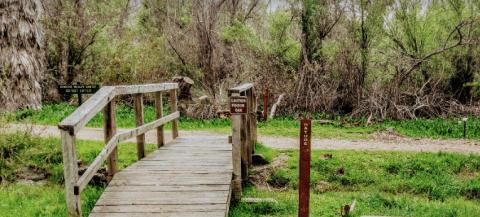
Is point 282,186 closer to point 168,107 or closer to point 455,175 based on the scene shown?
point 455,175

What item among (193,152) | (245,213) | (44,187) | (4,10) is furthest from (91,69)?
(245,213)

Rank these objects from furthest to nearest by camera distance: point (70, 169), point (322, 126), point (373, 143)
A: point (322, 126), point (373, 143), point (70, 169)

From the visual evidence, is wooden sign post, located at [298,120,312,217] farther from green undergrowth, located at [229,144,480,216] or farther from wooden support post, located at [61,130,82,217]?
wooden support post, located at [61,130,82,217]

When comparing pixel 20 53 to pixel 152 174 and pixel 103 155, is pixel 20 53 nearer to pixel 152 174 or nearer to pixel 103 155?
pixel 152 174

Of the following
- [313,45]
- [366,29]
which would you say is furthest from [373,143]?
[313,45]

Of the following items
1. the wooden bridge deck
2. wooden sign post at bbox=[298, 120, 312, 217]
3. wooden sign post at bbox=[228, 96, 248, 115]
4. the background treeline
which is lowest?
the wooden bridge deck

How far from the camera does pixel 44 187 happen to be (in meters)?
6.73

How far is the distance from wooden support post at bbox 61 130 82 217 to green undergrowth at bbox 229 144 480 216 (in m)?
2.20

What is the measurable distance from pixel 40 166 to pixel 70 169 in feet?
14.4

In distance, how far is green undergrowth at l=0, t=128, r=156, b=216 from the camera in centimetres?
532

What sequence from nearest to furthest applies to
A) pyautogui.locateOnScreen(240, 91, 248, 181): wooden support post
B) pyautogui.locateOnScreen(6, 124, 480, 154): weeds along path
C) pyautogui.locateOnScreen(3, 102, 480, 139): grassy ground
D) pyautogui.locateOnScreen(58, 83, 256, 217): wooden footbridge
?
1. pyautogui.locateOnScreen(58, 83, 256, 217): wooden footbridge
2. pyautogui.locateOnScreen(240, 91, 248, 181): wooden support post
3. pyautogui.locateOnScreen(6, 124, 480, 154): weeds along path
4. pyautogui.locateOnScreen(3, 102, 480, 139): grassy ground

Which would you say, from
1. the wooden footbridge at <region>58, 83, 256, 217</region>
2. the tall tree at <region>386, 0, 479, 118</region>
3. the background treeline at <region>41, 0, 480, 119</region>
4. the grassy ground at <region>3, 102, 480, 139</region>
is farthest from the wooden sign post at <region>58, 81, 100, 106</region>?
the tall tree at <region>386, 0, 479, 118</region>

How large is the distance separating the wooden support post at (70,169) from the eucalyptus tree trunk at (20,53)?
11499 mm

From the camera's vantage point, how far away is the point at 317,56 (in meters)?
14.5
